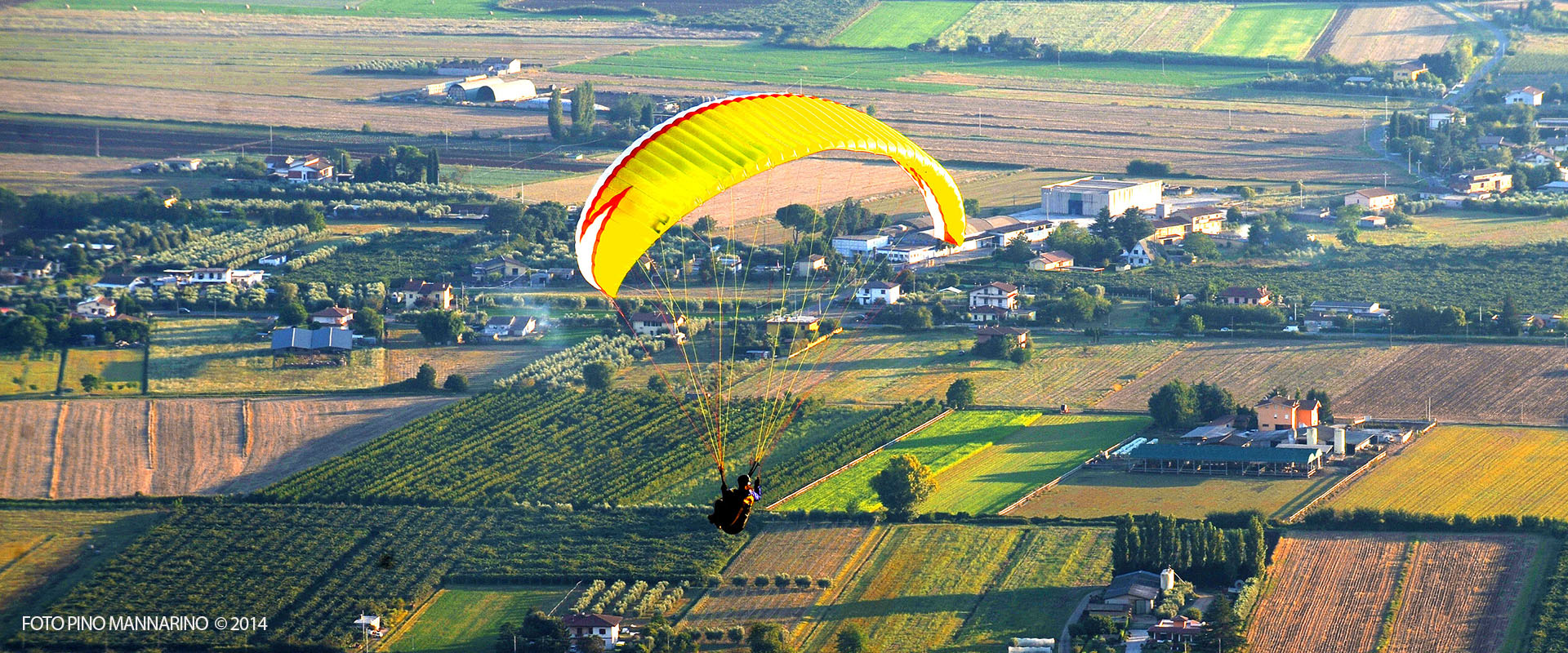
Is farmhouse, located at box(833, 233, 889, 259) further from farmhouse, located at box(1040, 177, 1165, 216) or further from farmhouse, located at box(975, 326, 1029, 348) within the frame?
farmhouse, located at box(975, 326, 1029, 348)

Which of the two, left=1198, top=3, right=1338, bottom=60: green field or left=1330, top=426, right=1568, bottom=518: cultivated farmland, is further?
left=1198, top=3, right=1338, bottom=60: green field

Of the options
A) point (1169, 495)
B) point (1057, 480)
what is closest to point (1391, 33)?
point (1057, 480)

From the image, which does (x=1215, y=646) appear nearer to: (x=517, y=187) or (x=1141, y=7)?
(x=517, y=187)

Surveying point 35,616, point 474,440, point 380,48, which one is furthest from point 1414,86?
point 35,616

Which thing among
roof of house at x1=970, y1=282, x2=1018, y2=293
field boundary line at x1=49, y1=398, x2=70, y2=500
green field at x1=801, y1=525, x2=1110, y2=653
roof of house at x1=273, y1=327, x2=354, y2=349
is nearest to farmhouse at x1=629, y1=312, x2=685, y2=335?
roof of house at x1=273, y1=327, x2=354, y2=349

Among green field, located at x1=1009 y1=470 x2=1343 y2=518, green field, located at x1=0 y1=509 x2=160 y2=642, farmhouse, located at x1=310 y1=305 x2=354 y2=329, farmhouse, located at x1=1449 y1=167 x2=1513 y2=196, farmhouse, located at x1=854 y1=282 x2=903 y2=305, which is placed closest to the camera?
green field, located at x1=0 y1=509 x2=160 y2=642

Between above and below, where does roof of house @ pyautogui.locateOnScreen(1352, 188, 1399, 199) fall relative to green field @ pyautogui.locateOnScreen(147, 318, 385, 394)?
above
